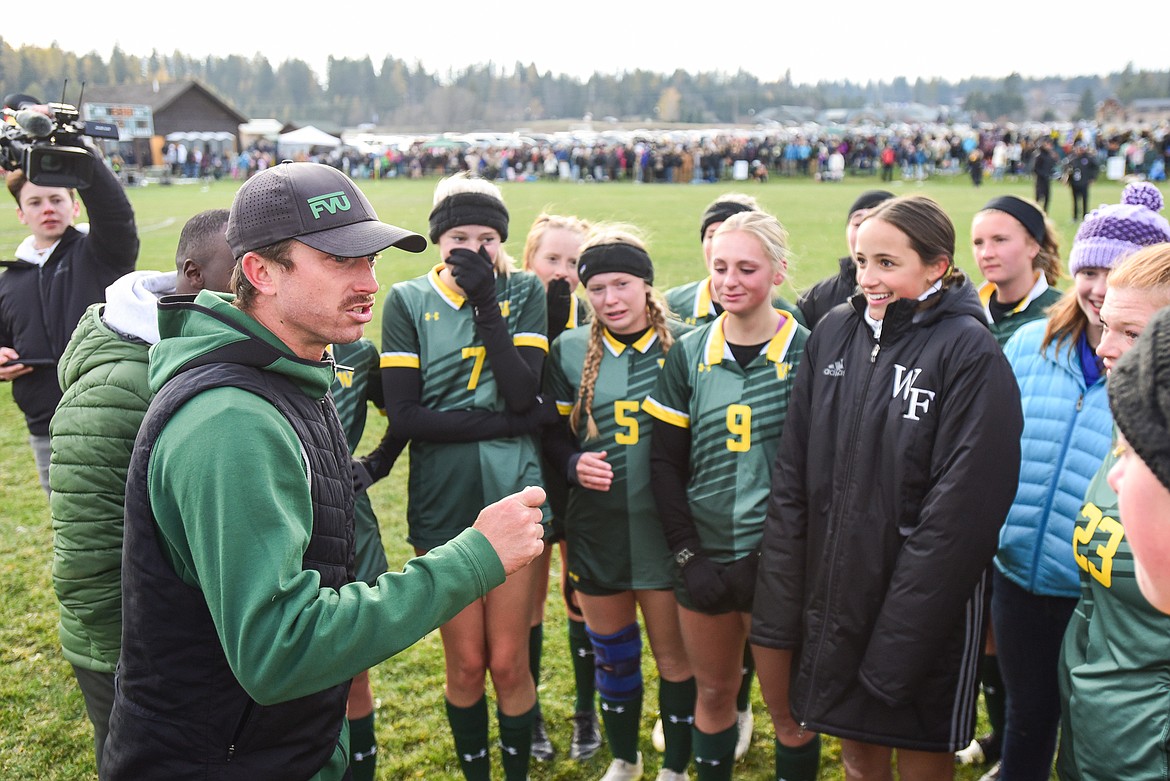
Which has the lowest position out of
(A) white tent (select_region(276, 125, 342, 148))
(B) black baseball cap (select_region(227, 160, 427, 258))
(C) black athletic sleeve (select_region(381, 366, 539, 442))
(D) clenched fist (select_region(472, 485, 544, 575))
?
(C) black athletic sleeve (select_region(381, 366, 539, 442))

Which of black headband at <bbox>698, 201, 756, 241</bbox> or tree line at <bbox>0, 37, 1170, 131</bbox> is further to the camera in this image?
tree line at <bbox>0, 37, 1170, 131</bbox>

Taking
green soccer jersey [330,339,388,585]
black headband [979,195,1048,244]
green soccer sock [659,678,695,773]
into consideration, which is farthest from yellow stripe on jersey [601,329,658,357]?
black headband [979,195,1048,244]

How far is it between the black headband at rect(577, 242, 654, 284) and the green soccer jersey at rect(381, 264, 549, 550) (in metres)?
0.55

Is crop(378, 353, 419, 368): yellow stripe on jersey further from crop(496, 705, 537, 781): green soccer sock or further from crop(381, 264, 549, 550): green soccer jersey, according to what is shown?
crop(496, 705, 537, 781): green soccer sock

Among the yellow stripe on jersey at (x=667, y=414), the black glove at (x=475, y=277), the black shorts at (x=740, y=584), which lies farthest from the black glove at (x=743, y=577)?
the black glove at (x=475, y=277)

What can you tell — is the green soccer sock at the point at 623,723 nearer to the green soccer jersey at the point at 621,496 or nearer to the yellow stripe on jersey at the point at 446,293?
the green soccer jersey at the point at 621,496

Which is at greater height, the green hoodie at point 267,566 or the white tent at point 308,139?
the white tent at point 308,139

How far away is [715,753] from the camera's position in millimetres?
3627

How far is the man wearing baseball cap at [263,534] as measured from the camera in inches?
72.9

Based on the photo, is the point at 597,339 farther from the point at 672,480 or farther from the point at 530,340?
the point at 672,480

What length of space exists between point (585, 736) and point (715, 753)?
0.86 m

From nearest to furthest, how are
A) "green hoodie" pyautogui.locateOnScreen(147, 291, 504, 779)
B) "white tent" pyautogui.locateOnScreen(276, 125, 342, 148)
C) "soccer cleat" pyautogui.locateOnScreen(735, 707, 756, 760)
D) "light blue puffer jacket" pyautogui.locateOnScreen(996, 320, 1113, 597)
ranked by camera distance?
1. "green hoodie" pyautogui.locateOnScreen(147, 291, 504, 779)
2. "light blue puffer jacket" pyautogui.locateOnScreen(996, 320, 1113, 597)
3. "soccer cleat" pyautogui.locateOnScreen(735, 707, 756, 760)
4. "white tent" pyautogui.locateOnScreen(276, 125, 342, 148)

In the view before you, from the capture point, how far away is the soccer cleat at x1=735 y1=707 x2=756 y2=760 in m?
4.16

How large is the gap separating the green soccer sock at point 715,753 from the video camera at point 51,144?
348cm
